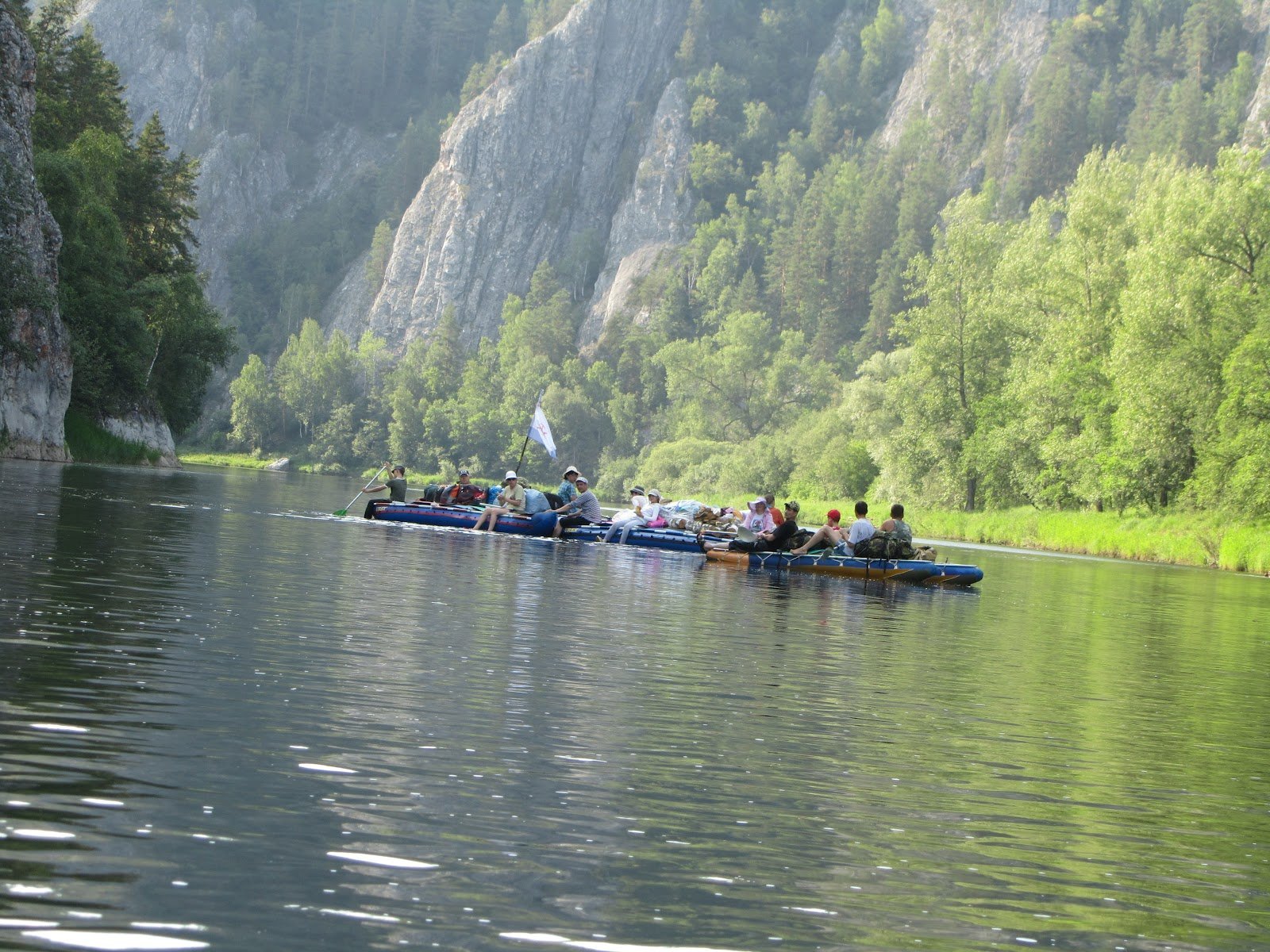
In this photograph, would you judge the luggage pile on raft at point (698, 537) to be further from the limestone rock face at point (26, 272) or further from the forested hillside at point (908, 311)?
the forested hillside at point (908, 311)

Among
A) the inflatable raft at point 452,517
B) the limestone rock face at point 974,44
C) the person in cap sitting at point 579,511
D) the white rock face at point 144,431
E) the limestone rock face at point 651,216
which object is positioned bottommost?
the inflatable raft at point 452,517

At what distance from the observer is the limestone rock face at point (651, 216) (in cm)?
16525

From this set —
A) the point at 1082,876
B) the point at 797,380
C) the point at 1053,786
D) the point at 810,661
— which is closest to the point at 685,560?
the point at 810,661

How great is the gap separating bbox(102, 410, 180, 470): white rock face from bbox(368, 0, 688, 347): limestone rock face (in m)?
106

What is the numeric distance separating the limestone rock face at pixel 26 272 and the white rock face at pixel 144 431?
6.96 m

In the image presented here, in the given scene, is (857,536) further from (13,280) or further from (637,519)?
(13,280)

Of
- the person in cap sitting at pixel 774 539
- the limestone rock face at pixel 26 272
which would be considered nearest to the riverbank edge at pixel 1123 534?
the person in cap sitting at pixel 774 539

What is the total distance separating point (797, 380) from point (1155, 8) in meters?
70.1

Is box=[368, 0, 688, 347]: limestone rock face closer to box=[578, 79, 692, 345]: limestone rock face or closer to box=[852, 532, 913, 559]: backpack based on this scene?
box=[578, 79, 692, 345]: limestone rock face

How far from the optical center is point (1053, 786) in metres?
10.2

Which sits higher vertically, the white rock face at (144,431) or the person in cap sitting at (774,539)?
the white rock face at (144,431)

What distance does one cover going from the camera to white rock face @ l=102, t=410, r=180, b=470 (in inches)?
2395

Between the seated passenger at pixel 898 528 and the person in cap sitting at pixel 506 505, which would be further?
the person in cap sitting at pixel 506 505

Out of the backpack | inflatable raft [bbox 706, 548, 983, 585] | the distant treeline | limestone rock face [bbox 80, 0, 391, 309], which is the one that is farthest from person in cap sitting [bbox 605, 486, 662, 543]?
limestone rock face [bbox 80, 0, 391, 309]
